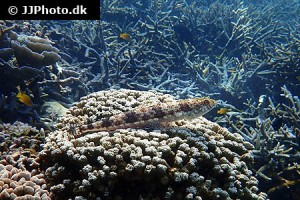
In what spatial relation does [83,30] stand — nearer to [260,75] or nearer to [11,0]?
[11,0]

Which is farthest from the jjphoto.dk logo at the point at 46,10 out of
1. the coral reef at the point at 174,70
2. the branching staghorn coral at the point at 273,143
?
the branching staghorn coral at the point at 273,143

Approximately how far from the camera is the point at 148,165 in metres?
2.57

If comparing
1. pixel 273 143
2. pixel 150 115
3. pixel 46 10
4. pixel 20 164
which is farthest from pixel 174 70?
pixel 20 164

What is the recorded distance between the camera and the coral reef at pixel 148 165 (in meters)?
2.59

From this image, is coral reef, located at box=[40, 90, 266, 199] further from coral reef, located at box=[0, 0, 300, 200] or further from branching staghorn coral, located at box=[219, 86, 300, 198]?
branching staghorn coral, located at box=[219, 86, 300, 198]

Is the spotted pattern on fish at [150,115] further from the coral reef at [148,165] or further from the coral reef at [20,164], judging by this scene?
the coral reef at [20,164]

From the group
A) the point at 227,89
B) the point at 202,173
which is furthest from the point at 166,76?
the point at 202,173

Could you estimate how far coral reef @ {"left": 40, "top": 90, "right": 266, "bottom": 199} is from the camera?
2.59 metres

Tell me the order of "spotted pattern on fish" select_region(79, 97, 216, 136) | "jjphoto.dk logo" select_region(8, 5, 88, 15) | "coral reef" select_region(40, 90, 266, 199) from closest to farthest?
"coral reef" select_region(40, 90, 266, 199)
"spotted pattern on fish" select_region(79, 97, 216, 136)
"jjphoto.dk logo" select_region(8, 5, 88, 15)

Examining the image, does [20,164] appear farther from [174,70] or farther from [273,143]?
[174,70]

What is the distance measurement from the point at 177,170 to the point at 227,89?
4.28 m

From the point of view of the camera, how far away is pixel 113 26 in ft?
31.3

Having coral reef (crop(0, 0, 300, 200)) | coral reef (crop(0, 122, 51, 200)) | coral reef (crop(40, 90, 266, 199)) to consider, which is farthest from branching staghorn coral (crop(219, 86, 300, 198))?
coral reef (crop(0, 122, 51, 200))

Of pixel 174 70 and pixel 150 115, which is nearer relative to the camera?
pixel 150 115
